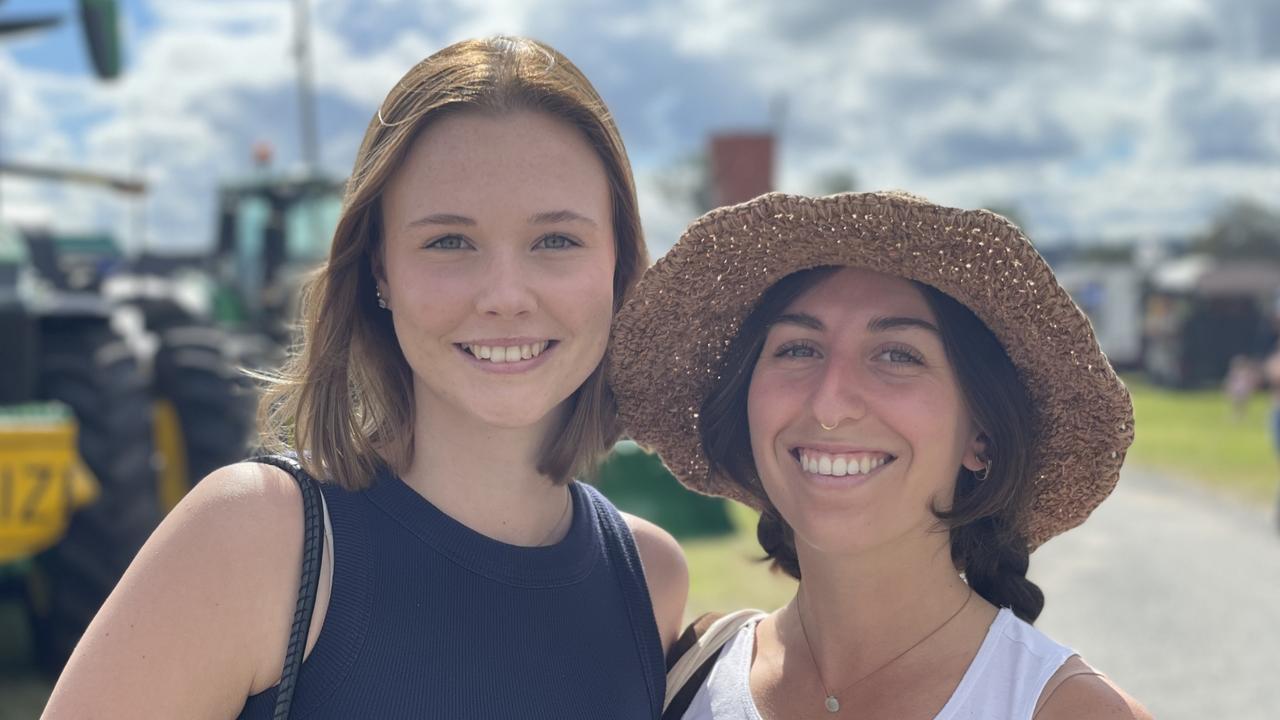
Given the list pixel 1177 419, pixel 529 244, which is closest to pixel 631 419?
pixel 529 244

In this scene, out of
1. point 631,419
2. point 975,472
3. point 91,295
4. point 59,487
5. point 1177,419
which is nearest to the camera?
point 975,472

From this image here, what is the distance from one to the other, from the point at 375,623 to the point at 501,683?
201mm

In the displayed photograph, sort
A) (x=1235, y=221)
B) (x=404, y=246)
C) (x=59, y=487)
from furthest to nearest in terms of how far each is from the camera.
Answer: (x=1235, y=221) → (x=59, y=487) → (x=404, y=246)

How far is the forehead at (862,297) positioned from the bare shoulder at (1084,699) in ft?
1.90

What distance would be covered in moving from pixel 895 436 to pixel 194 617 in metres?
1.06

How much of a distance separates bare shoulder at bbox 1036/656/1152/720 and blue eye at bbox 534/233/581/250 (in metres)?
0.94

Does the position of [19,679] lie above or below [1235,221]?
below

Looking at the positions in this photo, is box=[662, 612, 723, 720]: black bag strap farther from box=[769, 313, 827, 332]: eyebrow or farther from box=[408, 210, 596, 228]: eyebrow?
box=[408, 210, 596, 228]: eyebrow

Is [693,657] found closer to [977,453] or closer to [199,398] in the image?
[977,453]

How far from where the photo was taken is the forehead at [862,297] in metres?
2.10

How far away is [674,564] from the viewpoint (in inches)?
90.9

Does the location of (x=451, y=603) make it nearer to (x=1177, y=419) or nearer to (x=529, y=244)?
(x=529, y=244)

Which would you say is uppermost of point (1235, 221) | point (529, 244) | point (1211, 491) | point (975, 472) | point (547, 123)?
point (1235, 221)

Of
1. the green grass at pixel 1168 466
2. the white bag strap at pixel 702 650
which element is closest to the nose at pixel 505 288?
the white bag strap at pixel 702 650
